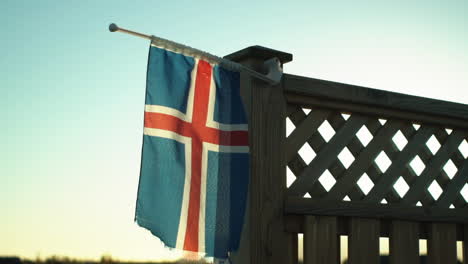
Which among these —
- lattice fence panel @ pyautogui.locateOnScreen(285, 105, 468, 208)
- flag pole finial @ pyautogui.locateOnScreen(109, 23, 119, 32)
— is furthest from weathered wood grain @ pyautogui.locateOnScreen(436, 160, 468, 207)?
flag pole finial @ pyautogui.locateOnScreen(109, 23, 119, 32)

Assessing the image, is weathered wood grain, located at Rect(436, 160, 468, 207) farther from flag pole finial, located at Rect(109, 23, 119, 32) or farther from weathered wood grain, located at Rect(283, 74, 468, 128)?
flag pole finial, located at Rect(109, 23, 119, 32)

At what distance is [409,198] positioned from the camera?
4191 millimetres

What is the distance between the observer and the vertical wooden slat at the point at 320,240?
3703 mm

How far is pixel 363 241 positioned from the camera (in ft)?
12.9

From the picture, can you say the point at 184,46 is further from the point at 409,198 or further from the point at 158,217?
the point at 409,198

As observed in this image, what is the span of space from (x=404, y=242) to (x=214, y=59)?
70.2 inches

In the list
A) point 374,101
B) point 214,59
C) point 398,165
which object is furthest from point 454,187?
point 214,59

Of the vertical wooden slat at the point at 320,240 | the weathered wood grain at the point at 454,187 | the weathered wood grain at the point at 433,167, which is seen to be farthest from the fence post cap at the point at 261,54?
the weathered wood grain at the point at 454,187

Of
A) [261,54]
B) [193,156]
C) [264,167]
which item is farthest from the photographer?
[261,54]

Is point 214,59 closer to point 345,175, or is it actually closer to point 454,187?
point 345,175

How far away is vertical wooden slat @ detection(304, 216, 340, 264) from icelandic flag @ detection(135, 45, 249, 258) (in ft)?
1.69

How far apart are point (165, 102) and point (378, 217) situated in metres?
1.64

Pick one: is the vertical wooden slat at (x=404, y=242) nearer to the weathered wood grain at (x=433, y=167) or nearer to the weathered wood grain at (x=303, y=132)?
the weathered wood grain at (x=433, y=167)

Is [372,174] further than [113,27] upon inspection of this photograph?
Yes
